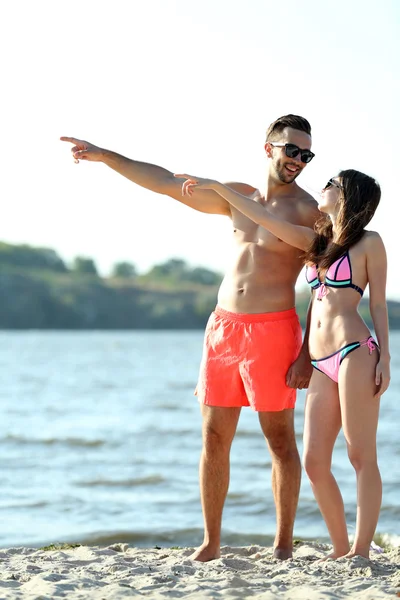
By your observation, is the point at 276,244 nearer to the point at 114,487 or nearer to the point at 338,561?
the point at 338,561

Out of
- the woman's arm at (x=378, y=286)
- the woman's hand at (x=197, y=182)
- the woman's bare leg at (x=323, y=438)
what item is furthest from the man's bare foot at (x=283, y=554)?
the woman's hand at (x=197, y=182)

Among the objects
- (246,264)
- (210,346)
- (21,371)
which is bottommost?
(21,371)

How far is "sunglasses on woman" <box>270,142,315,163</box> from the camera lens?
5.16 m

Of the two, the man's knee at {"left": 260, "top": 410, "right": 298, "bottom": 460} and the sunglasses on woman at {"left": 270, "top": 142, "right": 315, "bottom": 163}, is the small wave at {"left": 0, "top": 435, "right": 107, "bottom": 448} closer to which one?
the man's knee at {"left": 260, "top": 410, "right": 298, "bottom": 460}

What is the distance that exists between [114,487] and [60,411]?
993 cm

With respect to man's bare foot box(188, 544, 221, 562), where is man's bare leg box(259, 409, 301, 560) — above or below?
above

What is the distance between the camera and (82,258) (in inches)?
5079

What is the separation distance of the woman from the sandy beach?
0.98ft

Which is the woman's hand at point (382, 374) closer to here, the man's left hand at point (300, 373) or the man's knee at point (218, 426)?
the man's left hand at point (300, 373)

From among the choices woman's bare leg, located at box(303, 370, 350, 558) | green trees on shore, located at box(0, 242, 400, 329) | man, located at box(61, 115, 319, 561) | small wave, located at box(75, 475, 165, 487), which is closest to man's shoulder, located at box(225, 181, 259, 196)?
man, located at box(61, 115, 319, 561)

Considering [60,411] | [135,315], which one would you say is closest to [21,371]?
[60,411]

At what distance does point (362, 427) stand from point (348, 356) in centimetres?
38

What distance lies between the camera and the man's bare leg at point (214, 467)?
5.32 m

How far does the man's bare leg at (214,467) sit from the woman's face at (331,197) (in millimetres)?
1306
